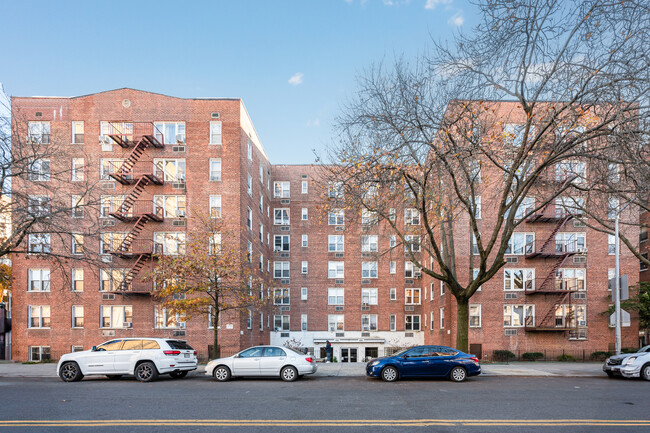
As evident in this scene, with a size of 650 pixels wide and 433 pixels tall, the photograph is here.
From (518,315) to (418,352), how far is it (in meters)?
20.5

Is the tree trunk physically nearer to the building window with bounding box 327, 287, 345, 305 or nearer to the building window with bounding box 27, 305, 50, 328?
the building window with bounding box 27, 305, 50, 328

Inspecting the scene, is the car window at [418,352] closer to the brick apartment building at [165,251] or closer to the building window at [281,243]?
the brick apartment building at [165,251]

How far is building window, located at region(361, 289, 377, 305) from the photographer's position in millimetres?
49406

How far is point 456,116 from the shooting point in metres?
19.2

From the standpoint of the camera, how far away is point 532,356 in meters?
33.8

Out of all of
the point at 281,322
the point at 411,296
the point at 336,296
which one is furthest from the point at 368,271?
the point at 281,322

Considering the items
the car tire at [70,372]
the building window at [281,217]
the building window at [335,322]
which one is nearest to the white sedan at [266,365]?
the car tire at [70,372]

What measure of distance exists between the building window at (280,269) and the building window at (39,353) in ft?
68.9

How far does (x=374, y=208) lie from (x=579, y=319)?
76.7 ft

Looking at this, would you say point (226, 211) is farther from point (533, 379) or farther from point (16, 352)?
point (533, 379)

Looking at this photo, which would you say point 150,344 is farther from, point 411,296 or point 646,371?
point 411,296

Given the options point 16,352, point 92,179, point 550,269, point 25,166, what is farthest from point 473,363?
point 16,352

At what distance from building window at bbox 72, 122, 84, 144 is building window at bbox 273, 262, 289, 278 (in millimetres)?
21444

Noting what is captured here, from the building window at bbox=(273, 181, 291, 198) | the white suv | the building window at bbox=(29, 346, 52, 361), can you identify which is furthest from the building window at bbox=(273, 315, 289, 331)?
the white suv
